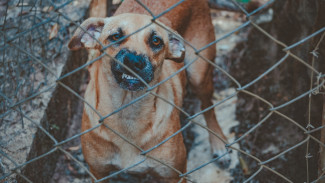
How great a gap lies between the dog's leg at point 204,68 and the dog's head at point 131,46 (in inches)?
33.2

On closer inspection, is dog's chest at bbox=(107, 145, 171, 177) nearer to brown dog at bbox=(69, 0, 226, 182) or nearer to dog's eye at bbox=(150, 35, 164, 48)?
brown dog at bbox=(69, 0, 226, 182)

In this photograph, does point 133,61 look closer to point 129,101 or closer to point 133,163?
point 129,101

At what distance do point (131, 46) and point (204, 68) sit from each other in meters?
1.47

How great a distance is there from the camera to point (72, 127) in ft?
12.8

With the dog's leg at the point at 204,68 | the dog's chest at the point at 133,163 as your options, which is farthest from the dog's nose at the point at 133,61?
the dog's leg at the point at 204,68

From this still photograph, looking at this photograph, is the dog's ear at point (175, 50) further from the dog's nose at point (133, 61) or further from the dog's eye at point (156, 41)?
the dog's nose at point (133, 61)

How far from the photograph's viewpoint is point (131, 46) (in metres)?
2.40

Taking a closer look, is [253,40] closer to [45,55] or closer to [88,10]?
[88,10]

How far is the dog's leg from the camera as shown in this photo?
3598 millimetres

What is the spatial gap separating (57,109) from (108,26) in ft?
4.31

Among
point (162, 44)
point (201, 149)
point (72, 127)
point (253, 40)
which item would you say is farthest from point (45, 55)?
point (253, 40)

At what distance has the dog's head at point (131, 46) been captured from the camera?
7.75ft

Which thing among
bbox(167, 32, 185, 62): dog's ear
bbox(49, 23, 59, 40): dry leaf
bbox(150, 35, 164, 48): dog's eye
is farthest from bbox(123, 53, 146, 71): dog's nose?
bbox(49, 23, 59, 40): dry leaf

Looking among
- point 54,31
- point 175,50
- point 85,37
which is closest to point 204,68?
point 175,50
